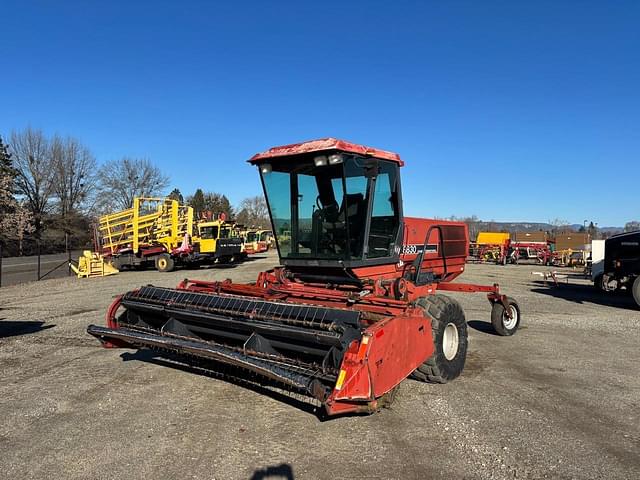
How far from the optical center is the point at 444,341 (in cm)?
570

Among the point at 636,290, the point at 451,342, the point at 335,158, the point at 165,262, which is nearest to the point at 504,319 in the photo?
the point at 451,342

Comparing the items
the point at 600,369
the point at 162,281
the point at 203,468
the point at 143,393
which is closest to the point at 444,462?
the point at 203,468

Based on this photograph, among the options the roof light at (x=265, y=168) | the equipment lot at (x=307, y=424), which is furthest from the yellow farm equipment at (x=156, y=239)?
the roof light at (x=265, y=168)

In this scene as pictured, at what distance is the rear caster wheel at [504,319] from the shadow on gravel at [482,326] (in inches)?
8.5

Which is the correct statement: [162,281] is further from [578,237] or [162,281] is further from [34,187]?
[34,187]

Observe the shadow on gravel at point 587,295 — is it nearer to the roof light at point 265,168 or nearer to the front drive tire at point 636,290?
the front drive tire at point 636,290

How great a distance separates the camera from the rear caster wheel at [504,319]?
27.5ft

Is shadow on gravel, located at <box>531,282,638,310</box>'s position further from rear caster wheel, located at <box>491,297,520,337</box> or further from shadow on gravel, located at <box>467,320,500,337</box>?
rear caster wheel, located at <box>491,297,520,337</box>

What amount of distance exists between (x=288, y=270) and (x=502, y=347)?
Result: 3866 mm

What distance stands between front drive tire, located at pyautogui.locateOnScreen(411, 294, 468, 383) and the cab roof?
1.91 m

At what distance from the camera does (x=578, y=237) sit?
35500mm

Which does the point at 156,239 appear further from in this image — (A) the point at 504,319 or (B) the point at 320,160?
(B) the point at 320,160

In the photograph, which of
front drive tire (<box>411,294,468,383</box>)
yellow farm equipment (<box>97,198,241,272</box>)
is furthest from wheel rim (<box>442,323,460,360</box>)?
yellow farm equipment (<box>97,198,241,272</box>)

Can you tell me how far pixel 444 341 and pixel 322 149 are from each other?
9.17 feet
